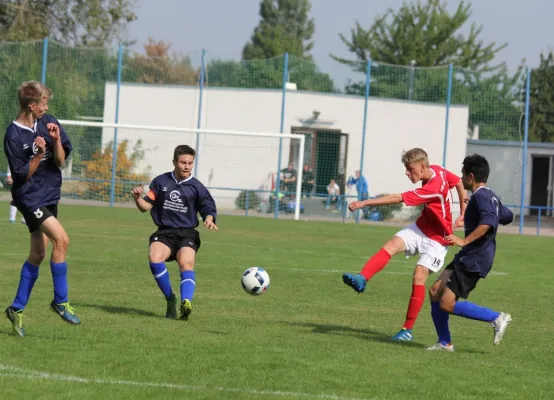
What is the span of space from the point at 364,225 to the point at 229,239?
31.2ft

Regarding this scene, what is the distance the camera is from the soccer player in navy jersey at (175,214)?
9414mm

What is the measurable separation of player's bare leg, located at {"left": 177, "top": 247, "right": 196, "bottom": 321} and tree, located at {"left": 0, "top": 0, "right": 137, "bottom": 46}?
3763 centimetres

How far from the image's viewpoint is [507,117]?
3244cm

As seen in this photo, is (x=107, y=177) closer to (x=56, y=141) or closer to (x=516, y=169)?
(x=516, y=169)

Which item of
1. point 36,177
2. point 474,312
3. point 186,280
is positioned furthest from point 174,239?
point 474,312

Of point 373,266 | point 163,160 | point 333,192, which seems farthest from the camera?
point 333,192

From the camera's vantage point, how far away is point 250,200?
31.9m

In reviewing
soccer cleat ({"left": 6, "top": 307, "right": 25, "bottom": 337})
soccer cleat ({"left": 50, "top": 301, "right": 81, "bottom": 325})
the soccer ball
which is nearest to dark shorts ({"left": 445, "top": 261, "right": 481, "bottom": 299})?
the soccer ball

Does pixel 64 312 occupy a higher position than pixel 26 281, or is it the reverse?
pixel 26 281

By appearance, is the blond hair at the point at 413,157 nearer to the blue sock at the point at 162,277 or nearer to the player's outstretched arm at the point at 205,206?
the player's outstretched arm at the point at 205,206

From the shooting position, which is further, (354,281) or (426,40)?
(426,40)

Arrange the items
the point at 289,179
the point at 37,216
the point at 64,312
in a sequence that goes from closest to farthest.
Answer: the point at 37,216 < the point at 64,312 < the point at 289,179

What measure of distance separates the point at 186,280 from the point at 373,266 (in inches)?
67.5

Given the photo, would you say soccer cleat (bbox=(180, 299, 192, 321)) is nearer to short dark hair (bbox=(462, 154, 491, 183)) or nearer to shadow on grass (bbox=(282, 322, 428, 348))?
shadow on grass (bbox=(282, 322, 428, 348))
